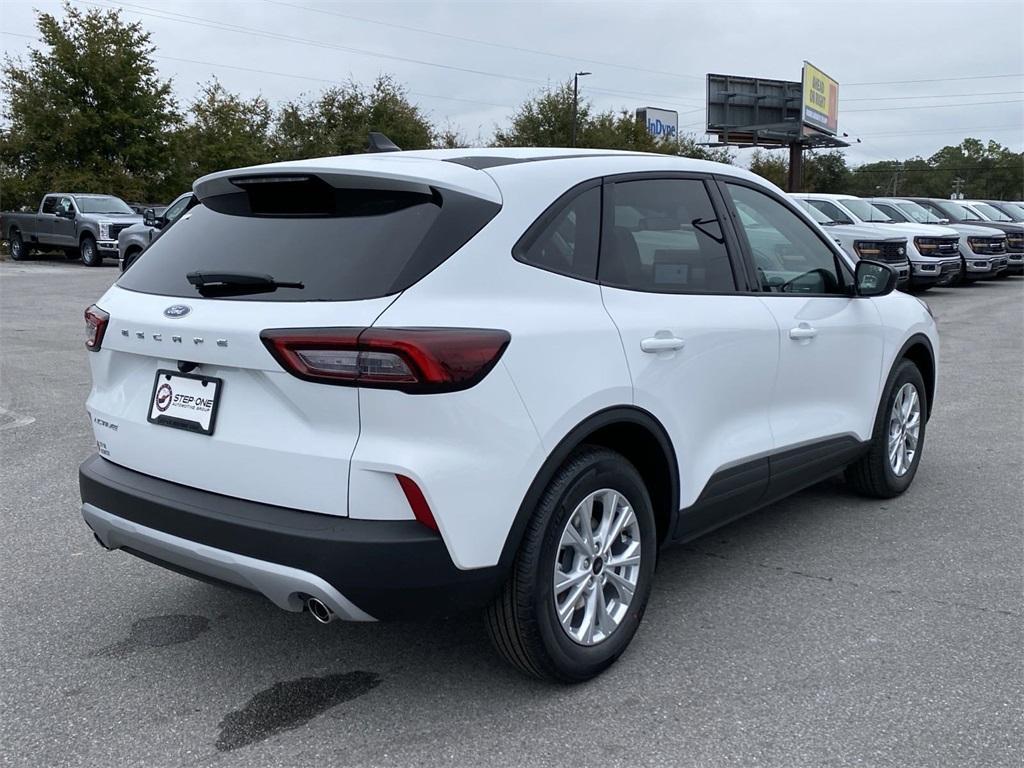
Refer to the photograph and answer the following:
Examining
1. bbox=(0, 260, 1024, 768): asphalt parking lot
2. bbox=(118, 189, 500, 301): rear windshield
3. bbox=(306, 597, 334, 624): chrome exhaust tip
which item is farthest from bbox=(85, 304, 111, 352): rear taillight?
bbox=(306, 597, 334, 624): chrome exhaust tip

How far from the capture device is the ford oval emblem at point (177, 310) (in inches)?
120

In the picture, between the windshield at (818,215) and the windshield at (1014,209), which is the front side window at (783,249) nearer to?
the windshield at (818,215)

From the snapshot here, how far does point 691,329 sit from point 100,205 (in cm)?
2607

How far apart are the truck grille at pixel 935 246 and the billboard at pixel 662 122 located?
144 ft

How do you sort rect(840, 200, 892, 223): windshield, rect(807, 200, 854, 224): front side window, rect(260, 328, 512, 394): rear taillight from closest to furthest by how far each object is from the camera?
rect(260, 328, 512, 394): rear taillight < rect(807, 200, 854, 224): front side window < rect(840, 200, 892, 223): windshield

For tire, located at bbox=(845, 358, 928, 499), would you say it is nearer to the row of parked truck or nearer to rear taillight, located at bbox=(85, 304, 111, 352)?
rear taillight, located at bbox=(85, 304, 111, 352)

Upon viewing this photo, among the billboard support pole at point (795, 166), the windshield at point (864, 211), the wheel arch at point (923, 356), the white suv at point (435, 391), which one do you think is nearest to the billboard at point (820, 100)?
the billboard support pole at point (795, 166)

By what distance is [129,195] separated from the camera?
34.7 m

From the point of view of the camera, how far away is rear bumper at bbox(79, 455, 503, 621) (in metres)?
2.73

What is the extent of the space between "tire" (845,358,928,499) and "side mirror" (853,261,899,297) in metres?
0.63

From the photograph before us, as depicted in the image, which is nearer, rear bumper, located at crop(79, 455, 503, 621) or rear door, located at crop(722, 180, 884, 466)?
rear bumper, located at crop(79, 455, 503, 621)

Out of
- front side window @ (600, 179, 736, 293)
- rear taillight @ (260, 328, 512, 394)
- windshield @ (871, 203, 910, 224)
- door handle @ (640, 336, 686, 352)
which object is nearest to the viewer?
rear taillight @ (260, 328, 512, 394)

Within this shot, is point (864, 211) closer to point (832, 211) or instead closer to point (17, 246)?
point (832, 211)

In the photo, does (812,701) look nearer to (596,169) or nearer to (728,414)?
(728,414)
